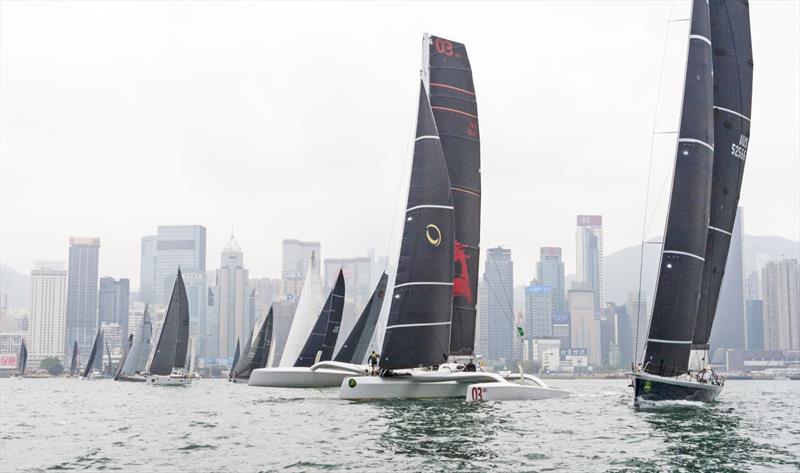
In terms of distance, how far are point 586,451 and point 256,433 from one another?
362 inches

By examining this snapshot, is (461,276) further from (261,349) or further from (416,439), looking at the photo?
(261,349)

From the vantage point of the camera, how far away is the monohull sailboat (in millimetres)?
30234

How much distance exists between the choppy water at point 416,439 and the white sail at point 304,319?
25.3 m

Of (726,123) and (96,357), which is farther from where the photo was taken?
(96,357)

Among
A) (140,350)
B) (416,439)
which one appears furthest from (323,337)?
(140,350)

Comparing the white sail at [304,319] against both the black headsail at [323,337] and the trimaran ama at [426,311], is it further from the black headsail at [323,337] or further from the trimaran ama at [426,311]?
the trimaran ama at [426,311]

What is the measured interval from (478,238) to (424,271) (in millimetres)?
7490

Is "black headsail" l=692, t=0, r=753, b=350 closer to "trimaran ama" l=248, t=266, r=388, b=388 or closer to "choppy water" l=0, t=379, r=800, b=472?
"choppy water" l=0, t=379, r=800, b=472

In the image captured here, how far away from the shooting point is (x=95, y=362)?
138250 mm

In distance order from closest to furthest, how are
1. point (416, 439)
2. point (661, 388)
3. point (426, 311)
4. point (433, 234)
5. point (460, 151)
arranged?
point (416, 439), point (661, 388), point (426, 311), point (433, 234), point (460, 151)

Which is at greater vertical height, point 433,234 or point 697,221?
point 697,221

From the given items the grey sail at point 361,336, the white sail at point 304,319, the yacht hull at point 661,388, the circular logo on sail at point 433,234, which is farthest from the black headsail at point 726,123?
the white sail at point 304,319

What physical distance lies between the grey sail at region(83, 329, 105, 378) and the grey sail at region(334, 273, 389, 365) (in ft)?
260

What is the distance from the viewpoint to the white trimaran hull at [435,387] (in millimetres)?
33219
